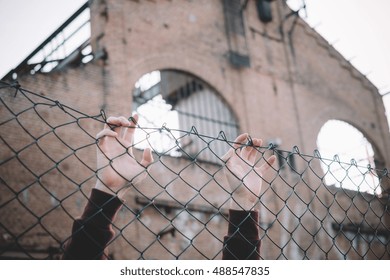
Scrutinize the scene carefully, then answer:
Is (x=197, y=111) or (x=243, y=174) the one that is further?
(x=197, y=111)

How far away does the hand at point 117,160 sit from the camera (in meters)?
1.59

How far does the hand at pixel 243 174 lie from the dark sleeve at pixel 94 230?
0.66 m

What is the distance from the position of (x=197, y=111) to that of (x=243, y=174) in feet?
22.6

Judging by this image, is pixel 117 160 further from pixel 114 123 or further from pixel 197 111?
pixel 197 111

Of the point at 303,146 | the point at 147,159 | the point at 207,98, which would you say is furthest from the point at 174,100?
the point at 147,159

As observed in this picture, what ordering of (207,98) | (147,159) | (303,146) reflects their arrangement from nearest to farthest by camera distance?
(147,159) → (207,98) → (303,146)

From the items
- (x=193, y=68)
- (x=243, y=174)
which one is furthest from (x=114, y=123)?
(x=193, y=68)

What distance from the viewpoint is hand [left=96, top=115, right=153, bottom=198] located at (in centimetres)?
159

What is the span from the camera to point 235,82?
9297mm

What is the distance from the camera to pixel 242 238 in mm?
1873

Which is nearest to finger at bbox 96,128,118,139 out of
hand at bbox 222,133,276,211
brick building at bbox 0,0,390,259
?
hand at bbox 222,133,276,211

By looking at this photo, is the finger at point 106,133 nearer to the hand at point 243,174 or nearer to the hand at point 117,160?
the hand at point 117,160

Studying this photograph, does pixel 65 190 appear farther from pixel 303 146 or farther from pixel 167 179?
pixel 303 146
